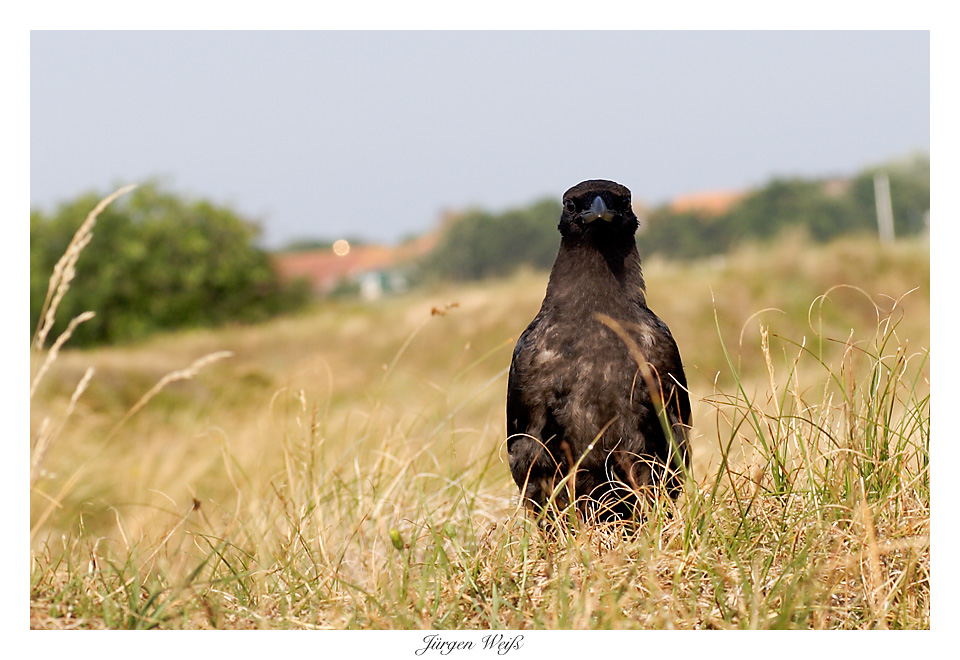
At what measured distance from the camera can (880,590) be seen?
2.29 meters

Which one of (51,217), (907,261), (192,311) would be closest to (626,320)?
(907,261)

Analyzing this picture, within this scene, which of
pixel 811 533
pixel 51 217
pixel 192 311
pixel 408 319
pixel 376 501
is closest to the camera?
pixel 811 533

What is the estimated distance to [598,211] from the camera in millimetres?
2904

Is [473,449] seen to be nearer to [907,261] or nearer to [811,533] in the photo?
[811,533]

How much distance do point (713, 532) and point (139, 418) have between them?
8969 mm

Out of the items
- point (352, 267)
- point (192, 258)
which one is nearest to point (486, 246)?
point (192, 258)

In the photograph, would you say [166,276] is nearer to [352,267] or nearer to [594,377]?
[352,267]

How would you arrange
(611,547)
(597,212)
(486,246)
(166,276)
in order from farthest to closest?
1. (166,276)
2. (486,246)
3. (597,212)
4. (611,547)

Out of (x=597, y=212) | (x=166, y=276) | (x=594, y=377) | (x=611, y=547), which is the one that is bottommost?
(x=611, y=547)

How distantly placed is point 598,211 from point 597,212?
10mm

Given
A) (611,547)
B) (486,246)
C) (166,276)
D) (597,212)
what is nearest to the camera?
(611,547)

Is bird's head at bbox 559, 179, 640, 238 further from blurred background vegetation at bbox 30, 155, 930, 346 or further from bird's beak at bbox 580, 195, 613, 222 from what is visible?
blurred background vegetation at bbox 30, 155, 930, 346

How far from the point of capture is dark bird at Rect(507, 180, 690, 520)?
304cm

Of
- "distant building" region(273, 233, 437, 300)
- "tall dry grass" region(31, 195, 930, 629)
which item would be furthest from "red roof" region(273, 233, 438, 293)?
"tall dry grass" region(31, 195, 930, 629)
